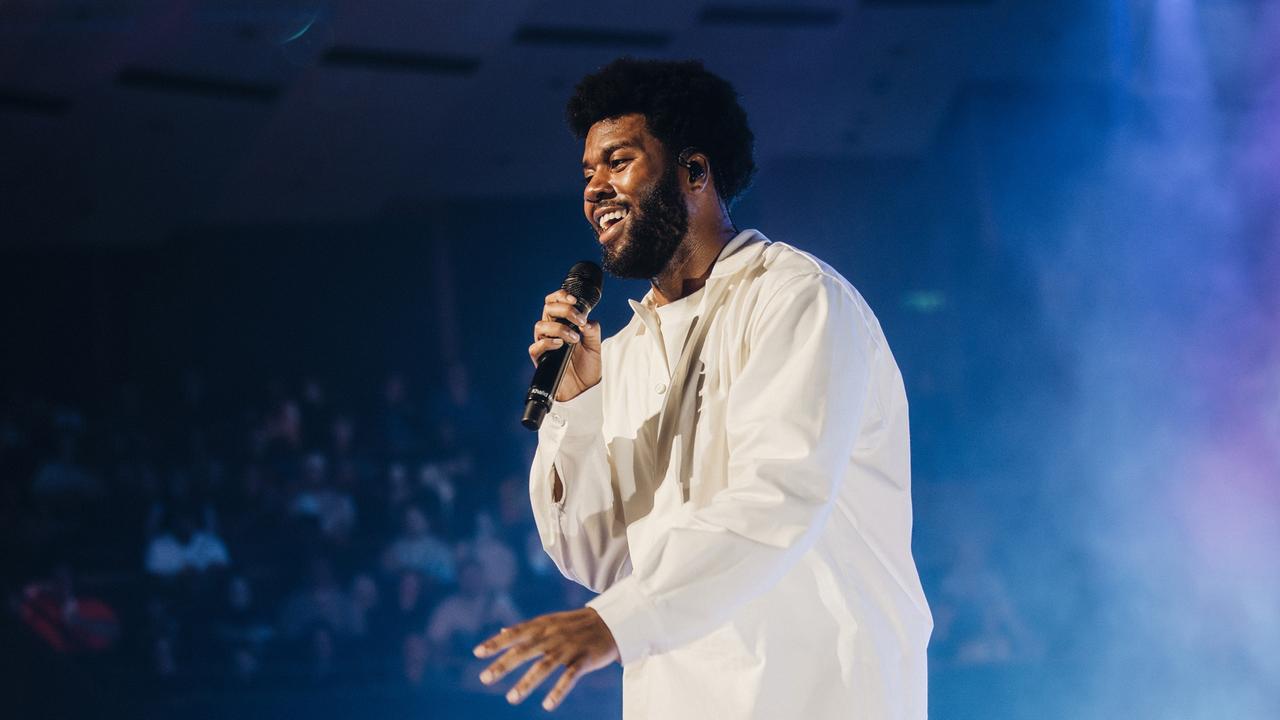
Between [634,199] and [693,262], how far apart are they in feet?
0.44

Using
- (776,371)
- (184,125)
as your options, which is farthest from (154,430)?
(776,371)

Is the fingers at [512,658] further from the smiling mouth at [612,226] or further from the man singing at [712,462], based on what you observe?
the smiling mouth at [612,226]

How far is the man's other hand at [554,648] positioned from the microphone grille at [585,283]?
70 cm

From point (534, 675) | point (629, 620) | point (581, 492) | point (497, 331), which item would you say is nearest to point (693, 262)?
point (581, 492)

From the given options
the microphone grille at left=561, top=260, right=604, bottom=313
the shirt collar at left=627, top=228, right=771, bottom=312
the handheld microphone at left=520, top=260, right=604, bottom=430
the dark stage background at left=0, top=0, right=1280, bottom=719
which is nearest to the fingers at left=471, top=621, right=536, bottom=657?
the handheld microphone at left=520, top=260, right=604, bottom=430

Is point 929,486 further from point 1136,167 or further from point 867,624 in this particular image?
point 867,624

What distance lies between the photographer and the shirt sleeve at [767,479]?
4.09ft

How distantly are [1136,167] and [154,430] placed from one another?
17.6 ft

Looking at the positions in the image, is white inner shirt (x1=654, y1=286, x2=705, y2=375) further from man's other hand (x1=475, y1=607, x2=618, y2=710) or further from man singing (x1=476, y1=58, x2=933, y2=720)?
man's other hand (x1=475, y1=607, x2=618, y2=710)

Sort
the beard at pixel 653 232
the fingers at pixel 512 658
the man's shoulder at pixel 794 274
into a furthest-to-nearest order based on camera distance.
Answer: the beard at pixel 653 232 → the man's shoulder at pixel 794 274 → the fingers at pixel 512 658

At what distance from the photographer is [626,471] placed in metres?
1.75

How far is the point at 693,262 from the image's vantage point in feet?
5.94

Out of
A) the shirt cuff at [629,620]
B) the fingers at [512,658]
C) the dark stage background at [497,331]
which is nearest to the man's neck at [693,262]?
the shirt cuff at [629,620]

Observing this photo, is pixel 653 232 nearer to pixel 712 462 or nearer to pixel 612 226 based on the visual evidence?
pixel 612 226
